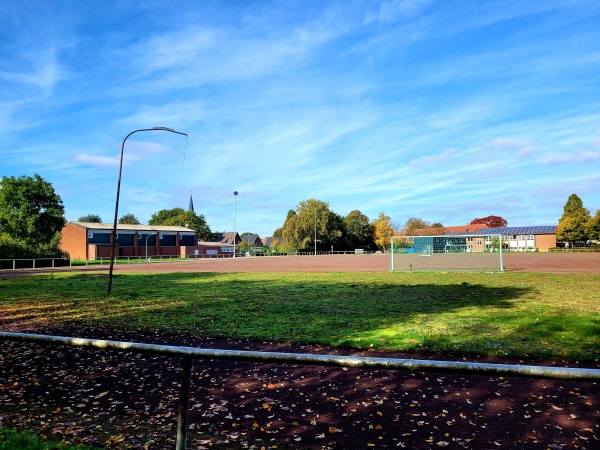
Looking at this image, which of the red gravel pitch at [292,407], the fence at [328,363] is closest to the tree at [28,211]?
the red gravel pitch at [292,407]

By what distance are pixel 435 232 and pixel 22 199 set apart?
12235 cm

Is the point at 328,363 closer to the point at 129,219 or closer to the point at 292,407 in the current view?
the point at 292,407

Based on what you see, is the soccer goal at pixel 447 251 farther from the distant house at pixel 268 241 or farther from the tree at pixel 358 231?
the distant house at pixel 268 241

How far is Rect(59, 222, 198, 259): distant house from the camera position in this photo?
247 ft

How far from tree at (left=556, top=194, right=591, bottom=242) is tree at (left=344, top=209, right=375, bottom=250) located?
173ft

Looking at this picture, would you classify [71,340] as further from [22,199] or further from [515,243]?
[515,243]

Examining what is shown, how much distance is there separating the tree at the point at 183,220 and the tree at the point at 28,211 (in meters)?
57.5

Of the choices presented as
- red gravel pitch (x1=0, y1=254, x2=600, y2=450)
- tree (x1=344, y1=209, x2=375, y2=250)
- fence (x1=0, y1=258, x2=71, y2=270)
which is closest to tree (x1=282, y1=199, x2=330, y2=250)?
tree (x1=344, y1=209, x2=375, y2=250)

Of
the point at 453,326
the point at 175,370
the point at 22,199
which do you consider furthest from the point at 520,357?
the point at 22,199

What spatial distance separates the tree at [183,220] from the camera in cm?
11619

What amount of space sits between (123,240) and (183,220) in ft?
117

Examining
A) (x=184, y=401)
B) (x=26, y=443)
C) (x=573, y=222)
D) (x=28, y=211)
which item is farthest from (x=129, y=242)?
(x=573, y=222)

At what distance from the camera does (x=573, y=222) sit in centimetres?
9725

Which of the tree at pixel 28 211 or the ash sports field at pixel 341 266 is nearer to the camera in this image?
the ash sports field at pixel 341 266
